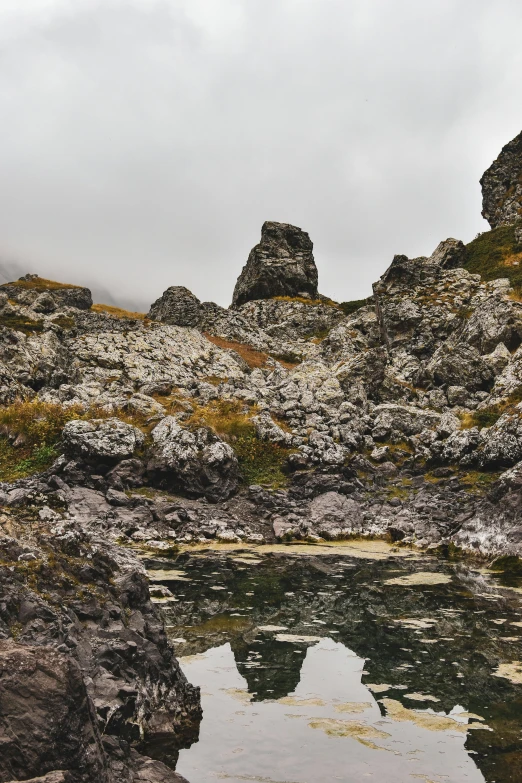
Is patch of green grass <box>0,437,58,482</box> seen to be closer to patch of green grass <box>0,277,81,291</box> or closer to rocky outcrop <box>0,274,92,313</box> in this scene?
rocky outcrop <box>0,274,92,313</box>

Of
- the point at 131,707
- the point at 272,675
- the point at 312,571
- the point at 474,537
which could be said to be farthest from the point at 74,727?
the point at 474,537

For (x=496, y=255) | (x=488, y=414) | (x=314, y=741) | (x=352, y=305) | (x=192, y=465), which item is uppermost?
(x=496, y=255)

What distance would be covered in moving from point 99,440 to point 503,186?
108 meters

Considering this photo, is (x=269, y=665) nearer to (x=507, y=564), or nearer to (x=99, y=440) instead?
(x=507, y=564)

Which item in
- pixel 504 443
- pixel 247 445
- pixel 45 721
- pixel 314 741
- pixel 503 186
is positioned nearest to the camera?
pixel 45 721

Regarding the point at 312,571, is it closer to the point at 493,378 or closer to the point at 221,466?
the point at 221,466

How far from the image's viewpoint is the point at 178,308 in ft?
271

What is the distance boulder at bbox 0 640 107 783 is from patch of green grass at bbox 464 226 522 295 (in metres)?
76.2

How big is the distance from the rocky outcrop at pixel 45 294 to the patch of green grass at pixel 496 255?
66.0m

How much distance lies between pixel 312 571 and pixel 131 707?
1657cm

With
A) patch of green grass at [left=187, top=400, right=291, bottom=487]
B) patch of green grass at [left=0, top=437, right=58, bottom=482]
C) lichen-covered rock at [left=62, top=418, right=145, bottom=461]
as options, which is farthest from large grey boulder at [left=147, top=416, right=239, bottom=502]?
patch of green grass at [left=0, top=437, right=58, bottom=482]

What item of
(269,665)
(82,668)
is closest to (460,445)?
(269,665)

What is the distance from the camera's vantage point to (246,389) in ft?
174

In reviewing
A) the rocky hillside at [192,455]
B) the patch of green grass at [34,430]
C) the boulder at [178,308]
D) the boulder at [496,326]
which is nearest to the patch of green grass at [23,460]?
the patch of green grass at [34,430]
